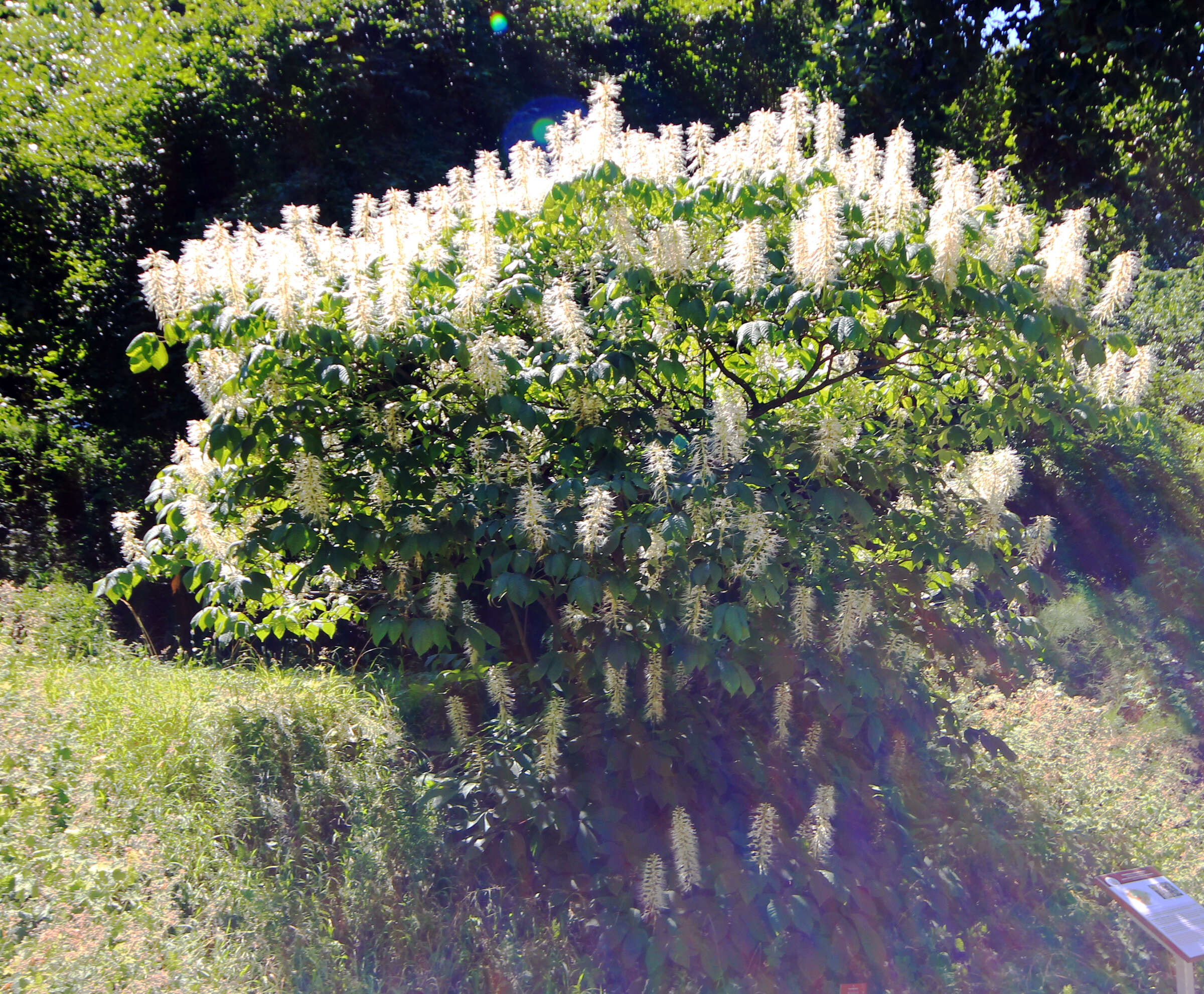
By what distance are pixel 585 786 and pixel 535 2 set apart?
27.7 ft

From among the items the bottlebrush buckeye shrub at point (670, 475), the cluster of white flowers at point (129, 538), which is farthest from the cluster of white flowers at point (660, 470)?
the cluster of white flowers at point (129, 538)

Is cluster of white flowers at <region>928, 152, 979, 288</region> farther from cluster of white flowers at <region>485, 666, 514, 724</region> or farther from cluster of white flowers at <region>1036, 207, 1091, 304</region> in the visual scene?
cluster of white flowers at <region>485, 666, 514, 724</region>

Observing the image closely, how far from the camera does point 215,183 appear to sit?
8.36 meters

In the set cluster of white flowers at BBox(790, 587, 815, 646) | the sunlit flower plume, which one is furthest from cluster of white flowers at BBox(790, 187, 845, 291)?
cluster of white flowers at BBox(790, 587, 815, 646)

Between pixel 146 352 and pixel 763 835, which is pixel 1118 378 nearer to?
pixel 763 835

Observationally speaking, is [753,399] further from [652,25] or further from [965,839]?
[652,25]

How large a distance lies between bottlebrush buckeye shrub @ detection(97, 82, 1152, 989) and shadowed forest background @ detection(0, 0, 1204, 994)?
0.09 meters

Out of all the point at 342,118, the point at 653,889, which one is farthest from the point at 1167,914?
the point at 342,118

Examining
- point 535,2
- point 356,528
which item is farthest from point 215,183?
point 356,528

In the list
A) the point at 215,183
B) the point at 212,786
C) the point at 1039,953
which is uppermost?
the point at 215,183

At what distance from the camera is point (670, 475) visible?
2.70m

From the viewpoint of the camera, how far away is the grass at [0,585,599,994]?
9.82 ft

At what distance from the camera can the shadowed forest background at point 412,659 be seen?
3176mm

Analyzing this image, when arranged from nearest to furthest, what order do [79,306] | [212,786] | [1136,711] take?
[212,786] → [1136,711] → [79,306]
